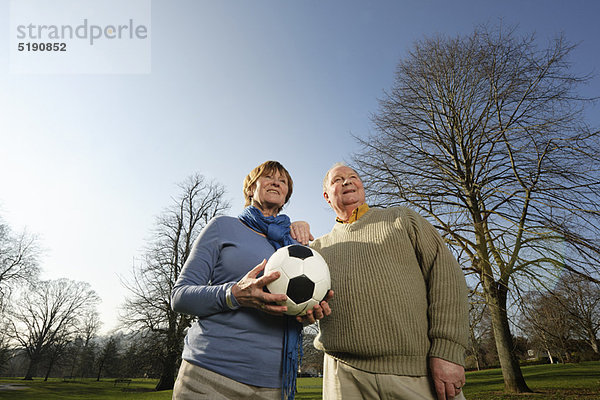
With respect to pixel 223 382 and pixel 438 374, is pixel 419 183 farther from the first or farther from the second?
pixel 223 382

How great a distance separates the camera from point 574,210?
849 cm

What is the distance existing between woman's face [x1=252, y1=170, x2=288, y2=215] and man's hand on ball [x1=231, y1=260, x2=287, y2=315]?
2.77 ft

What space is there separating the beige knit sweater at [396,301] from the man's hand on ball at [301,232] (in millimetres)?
272

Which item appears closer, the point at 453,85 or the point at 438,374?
the point at 438,374

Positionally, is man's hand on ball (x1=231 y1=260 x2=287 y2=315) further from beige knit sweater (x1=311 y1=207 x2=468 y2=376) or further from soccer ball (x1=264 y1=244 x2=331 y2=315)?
beige knit sweater (x1=311 y1=207 x2=468 y2=376)

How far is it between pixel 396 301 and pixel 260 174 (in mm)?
1457

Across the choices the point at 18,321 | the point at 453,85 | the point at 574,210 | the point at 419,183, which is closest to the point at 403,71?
the point at 453,85

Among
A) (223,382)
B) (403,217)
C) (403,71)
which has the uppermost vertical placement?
(403,71)

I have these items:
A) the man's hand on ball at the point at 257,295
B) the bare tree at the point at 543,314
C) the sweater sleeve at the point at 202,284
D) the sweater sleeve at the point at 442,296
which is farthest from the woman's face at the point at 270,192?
the bare tree at the point at 543,314

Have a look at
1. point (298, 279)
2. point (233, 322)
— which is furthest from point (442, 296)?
point (233, 322)

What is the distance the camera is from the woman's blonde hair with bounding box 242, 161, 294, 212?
2.73 m

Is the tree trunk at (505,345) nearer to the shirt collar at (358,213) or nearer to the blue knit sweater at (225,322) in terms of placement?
the shirt collar at (358,213)

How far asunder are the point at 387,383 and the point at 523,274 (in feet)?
29.0

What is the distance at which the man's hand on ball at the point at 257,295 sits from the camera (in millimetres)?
1770
